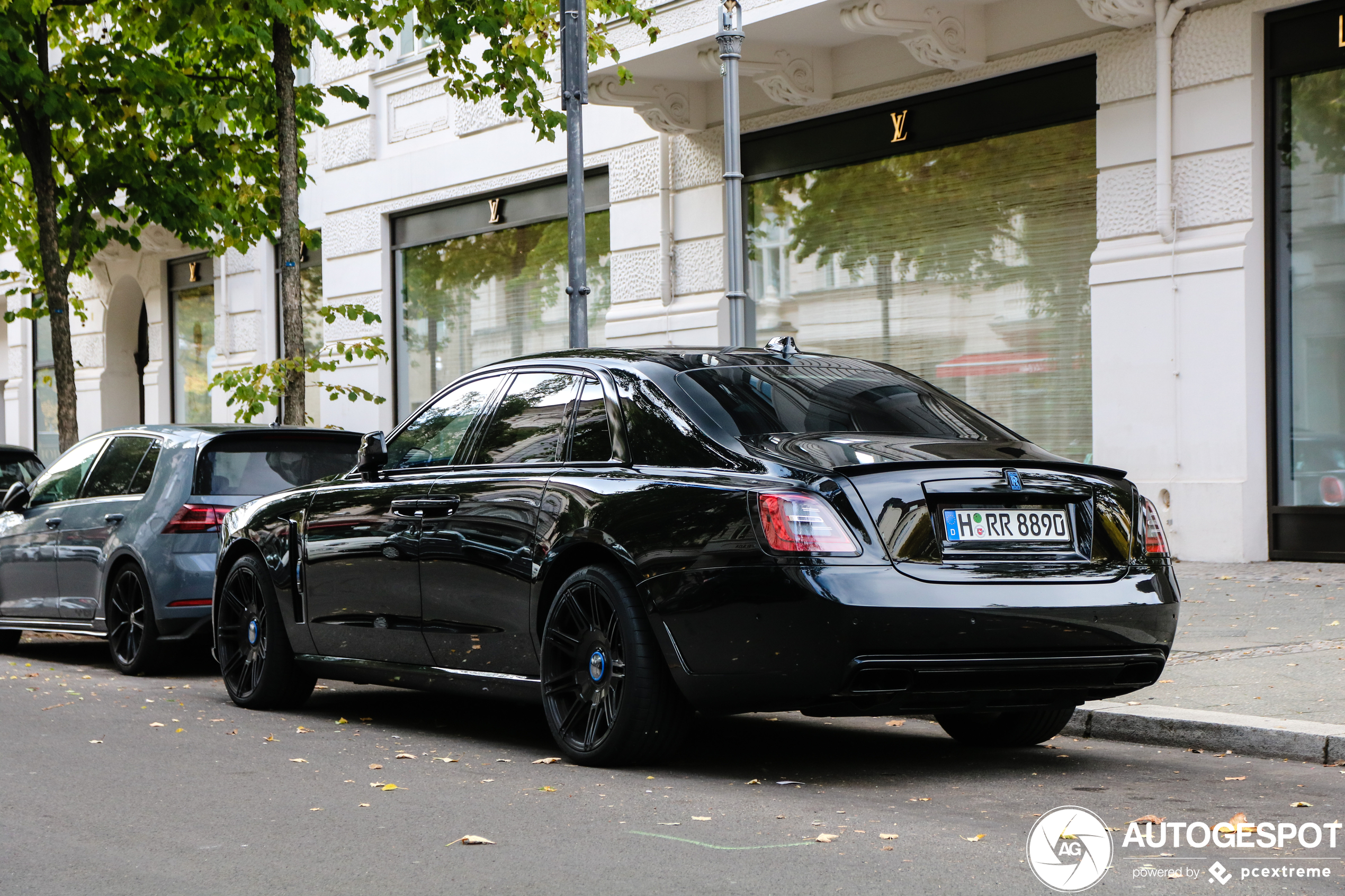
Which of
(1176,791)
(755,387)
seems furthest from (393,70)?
(1176,791)

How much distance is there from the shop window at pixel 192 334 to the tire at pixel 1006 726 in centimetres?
1969

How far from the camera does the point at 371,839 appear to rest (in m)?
4.98

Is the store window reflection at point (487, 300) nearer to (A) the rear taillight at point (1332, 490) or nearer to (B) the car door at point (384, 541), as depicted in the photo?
(A) the rear taillight at point (1332, 490)

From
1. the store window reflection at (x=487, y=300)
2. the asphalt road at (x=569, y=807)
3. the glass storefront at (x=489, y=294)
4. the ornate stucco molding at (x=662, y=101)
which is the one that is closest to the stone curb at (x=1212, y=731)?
the asphalt road at (x=569, y=807)

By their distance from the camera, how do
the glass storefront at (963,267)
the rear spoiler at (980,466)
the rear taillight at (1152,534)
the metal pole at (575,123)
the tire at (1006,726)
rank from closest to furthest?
the rear spoiler at (980,466), the rear taillight at (1152,534), the tire at (1006,726), the metal pole at (575,123), the glass storefront at (963,267)

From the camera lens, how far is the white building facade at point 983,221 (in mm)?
12867

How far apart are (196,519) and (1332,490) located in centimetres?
797

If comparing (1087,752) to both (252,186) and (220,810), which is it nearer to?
(220,810)

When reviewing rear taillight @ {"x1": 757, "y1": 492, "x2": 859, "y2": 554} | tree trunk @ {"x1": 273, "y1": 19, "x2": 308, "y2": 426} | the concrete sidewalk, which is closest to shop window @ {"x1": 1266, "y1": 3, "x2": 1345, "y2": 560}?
the concrete sidewalk

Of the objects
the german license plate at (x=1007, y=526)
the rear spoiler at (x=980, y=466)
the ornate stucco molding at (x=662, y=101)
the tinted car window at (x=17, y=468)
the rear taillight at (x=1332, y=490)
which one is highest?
the ornate stucco molding at (x=662, y=101)

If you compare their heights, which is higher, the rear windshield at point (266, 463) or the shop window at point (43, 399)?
the shop window at point (43, 399)

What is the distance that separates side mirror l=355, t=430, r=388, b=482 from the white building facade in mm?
7496

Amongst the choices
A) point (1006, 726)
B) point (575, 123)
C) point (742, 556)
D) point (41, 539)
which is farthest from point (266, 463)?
point (742, 556)

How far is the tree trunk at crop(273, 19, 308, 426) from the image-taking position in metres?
14.0
